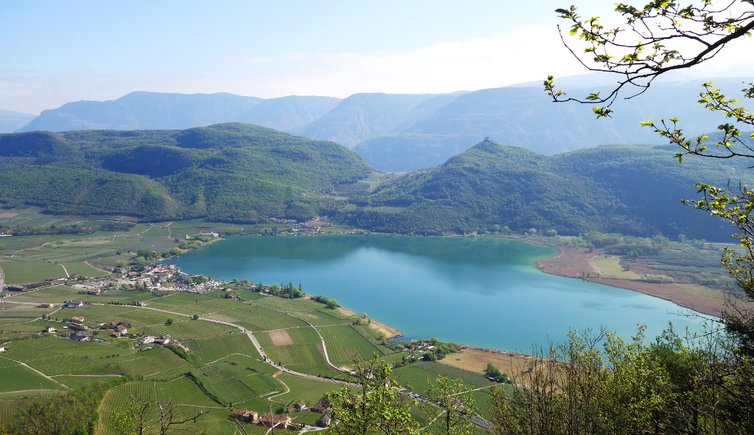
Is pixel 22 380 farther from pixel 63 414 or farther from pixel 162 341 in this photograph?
pixel 162 341

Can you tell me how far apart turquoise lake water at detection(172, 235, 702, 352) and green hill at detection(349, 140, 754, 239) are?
8.79m

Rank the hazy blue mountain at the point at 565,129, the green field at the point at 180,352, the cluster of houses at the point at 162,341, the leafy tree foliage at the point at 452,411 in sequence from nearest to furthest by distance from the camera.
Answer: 1. the leafy tree foliage at the point at 452,411
2. the green field at the point at 180,352
3. the cluster of houses at the point at 162,341
4. the hazy blue mountain at the point at 565,129

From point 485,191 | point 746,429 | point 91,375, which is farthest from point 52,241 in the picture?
point 746,429

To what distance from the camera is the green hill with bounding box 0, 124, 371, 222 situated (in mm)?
75875

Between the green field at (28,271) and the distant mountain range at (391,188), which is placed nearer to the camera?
the green field at (28,271)

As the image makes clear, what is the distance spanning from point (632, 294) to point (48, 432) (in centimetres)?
3911

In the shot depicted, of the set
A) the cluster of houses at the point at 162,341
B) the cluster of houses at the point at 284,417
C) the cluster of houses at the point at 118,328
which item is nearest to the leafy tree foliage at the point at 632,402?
the cluster of houses at the point at 284,417

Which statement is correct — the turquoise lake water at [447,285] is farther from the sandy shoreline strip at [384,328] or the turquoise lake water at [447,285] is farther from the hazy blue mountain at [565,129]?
the hazy blue mountain at [565,129]

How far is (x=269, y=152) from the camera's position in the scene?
355 ft

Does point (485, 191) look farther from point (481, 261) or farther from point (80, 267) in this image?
point (80, 267)

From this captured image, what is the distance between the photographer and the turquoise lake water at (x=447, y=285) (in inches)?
1253

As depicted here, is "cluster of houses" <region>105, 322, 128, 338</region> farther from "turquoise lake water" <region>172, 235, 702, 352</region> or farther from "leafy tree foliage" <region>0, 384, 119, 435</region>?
"turquoise lake water" <region>172, 235, 702, 352</region>

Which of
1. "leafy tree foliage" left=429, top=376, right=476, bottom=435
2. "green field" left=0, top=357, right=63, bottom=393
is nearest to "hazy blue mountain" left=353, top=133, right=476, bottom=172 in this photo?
"green field" left=0, top=357, right=63, bottom=393

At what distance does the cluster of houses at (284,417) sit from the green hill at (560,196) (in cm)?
4995
